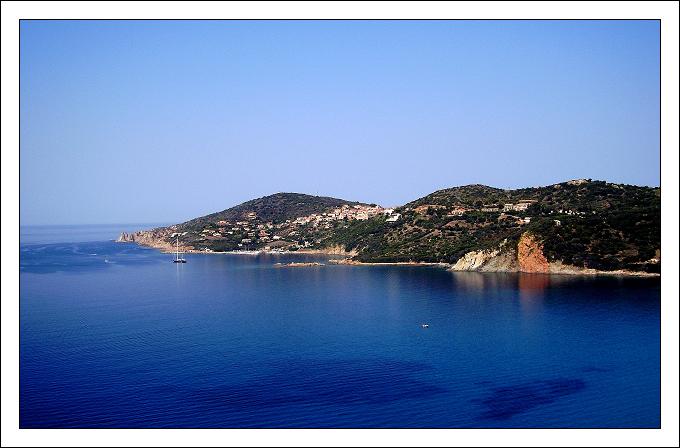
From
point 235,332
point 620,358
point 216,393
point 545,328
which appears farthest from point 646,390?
point 235,332

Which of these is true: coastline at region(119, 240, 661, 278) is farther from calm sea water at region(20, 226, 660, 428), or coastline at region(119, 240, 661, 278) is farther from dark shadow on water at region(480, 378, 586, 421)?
dark shadow on water at region(480, 378, 586, 421)

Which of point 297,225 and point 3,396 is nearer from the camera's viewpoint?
point 3,396

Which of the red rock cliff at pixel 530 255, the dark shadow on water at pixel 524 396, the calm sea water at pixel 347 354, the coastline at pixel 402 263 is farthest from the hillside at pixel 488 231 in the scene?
the dark shadow on water at pixel 524 396

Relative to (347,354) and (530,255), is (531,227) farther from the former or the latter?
(347,354)

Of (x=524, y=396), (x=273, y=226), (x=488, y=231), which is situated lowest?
(x=524, y=396)

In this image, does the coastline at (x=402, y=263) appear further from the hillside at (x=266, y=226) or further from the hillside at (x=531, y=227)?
the hillside at (x=266, y=226)

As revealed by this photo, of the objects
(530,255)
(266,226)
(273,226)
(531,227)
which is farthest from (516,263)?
(266,226)

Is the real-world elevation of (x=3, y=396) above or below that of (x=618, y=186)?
below

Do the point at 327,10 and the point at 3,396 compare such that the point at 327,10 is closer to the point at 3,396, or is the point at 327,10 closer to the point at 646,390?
the point at 3,396
